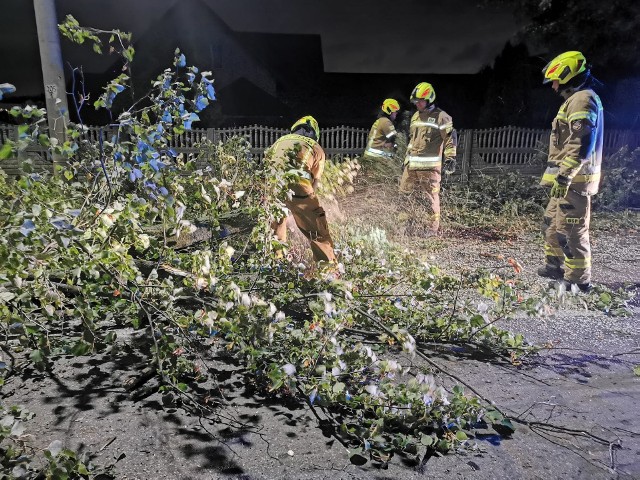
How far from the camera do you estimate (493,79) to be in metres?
22.7

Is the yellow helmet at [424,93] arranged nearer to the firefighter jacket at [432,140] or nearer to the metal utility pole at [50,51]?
the firefighter jacket at [432,140]

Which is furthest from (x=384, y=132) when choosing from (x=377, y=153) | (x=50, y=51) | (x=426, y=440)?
(x=426, y=440)

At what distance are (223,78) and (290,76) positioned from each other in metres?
5.76

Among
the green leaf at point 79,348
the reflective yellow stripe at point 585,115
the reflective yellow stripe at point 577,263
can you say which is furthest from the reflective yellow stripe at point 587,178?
the green leaf at point 79,348

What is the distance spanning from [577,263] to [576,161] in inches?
36.8

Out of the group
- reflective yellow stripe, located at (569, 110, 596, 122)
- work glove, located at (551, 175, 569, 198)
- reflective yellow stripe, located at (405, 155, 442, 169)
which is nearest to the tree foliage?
work glove, located at (551, 175, 569, 198)

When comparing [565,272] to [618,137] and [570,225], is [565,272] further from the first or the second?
[618,137]

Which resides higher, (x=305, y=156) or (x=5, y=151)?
(x=305, y=156)

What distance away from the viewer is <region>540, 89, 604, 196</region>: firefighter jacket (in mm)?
4090

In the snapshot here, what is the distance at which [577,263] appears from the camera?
4285 millimetres

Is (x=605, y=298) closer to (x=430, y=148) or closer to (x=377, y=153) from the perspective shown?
(x=430, y=148)

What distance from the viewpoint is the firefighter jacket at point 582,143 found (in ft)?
13.4

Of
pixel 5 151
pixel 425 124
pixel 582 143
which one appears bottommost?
pixel 5 151

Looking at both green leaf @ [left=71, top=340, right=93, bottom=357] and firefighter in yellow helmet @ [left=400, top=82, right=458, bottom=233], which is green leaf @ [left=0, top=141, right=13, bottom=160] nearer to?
green leaf @ [left=71, top=340, right=93, bottom=357]
